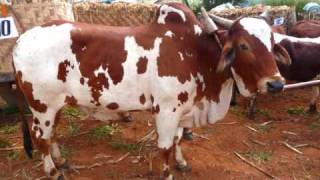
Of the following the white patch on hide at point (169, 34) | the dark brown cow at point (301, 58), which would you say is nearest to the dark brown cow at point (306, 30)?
the dark brown cow at point (301, 58)

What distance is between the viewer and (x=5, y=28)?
15.5ft

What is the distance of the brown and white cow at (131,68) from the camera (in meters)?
3.79

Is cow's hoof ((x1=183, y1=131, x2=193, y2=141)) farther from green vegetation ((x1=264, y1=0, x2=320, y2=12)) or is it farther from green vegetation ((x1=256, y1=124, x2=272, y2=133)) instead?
green vegetation ((x1=264, y1=0, x2=320, y2=12))

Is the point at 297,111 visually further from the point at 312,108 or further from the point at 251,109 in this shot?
the point at 251,109

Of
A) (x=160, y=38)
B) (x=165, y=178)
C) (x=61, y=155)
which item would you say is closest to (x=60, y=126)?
(x=61, y=155)

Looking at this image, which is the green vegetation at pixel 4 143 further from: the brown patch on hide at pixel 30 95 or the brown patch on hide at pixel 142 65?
the brown patch on hide at pixel 142 65

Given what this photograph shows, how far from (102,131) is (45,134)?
1.47 meters

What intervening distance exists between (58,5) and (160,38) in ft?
5.22

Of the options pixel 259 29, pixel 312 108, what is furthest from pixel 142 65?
pixel 312 108

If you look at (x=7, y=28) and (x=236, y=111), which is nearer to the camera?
(x=7, y=28)

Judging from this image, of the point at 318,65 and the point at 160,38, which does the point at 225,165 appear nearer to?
the point at 160,38

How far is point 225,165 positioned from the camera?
4625 millimetres

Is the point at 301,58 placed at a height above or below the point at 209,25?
below

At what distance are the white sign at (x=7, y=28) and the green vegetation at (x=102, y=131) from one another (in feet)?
4.77
